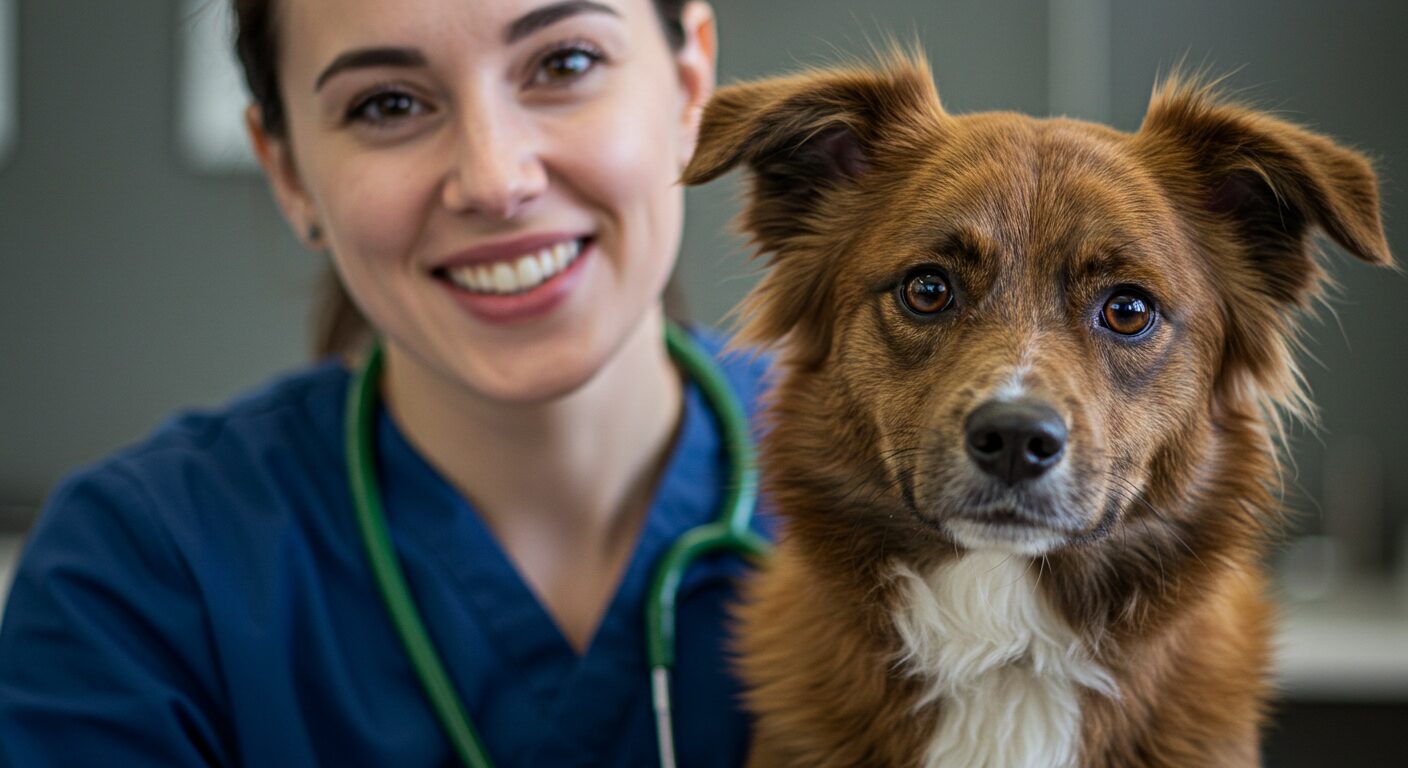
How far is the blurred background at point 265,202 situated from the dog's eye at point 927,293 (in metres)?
Result: 1.77

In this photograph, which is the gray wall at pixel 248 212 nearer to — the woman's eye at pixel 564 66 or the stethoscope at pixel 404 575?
the stethoscope at pixel 404 575

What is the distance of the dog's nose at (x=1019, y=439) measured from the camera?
1190 mm

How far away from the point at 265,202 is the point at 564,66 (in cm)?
216

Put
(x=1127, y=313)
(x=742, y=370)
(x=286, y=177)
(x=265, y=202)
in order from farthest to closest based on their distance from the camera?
(x=265, y=202)
(x=742, y=370)
(x=286, y=177)
(x=1127, y=313)

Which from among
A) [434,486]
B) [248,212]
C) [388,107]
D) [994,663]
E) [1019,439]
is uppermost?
[388,107]

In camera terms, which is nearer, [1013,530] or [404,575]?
[1013,530]

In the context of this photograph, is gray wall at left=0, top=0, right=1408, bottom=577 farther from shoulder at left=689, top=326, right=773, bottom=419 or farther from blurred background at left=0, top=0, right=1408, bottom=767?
shoulder at left=689, top=326, right=773, bottom=419

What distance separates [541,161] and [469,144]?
0.09 meters

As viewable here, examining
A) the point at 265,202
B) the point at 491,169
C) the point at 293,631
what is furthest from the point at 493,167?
the point at 265,202

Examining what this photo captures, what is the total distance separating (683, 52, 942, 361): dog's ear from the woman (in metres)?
0.15

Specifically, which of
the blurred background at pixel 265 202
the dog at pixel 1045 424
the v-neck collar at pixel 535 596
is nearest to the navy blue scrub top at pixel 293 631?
the v-neck collar at pixel 535 596

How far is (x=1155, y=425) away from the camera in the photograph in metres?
1.34

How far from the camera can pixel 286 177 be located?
1.77m

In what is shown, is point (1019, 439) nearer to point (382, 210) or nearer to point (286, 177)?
point (382, 210)
